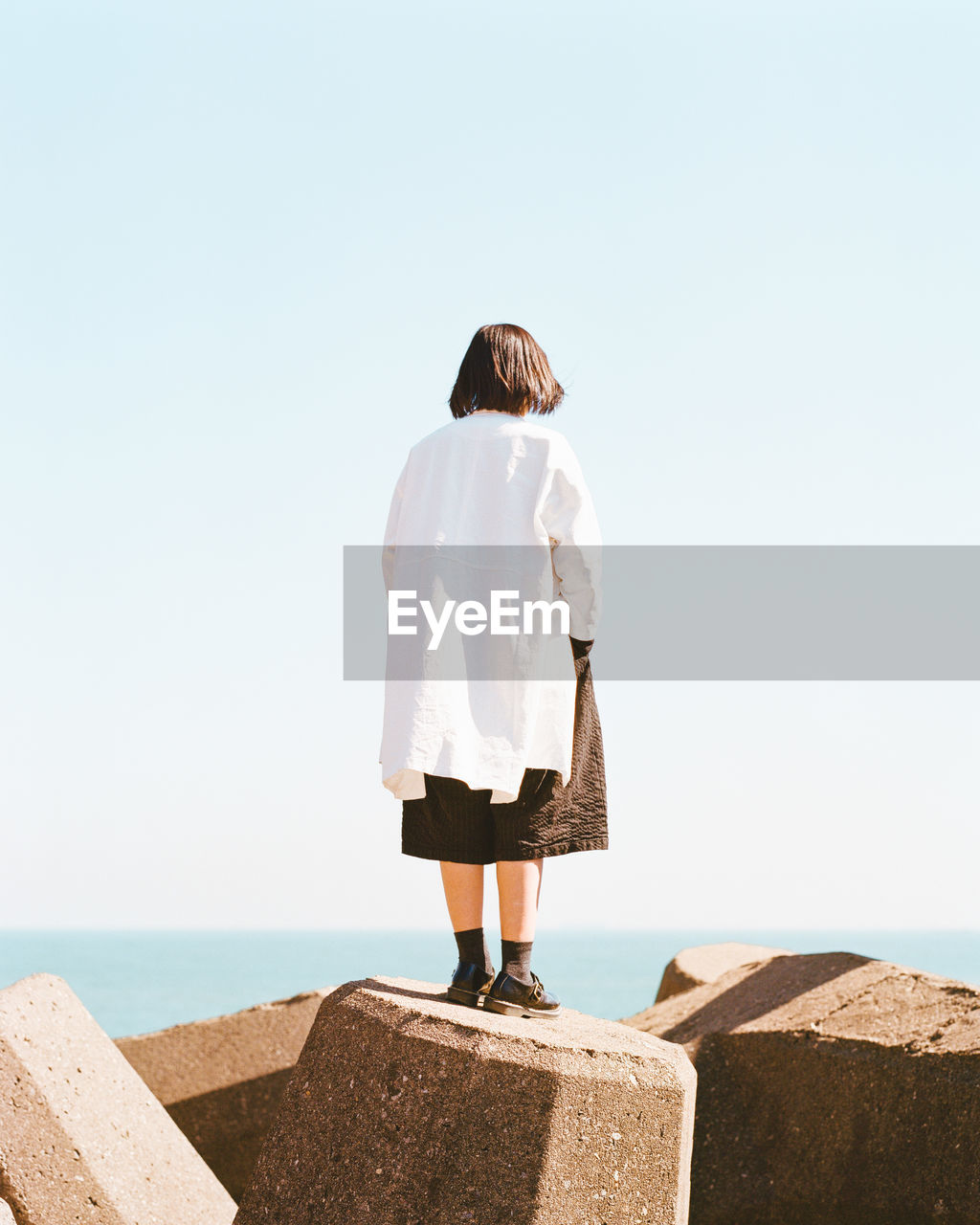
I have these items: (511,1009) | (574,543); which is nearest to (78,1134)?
(511,1009)

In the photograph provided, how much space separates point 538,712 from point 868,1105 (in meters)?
1.84

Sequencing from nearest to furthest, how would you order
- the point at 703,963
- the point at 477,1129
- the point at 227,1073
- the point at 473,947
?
the point at 477,1129 < the point at 473,947 < the point at 227,1073 < the point at 703,963

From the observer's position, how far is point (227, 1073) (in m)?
5.15

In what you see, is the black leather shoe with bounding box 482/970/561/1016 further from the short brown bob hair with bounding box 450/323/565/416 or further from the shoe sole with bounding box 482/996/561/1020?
the short brown bob hair with bounding box 450/323/565/416

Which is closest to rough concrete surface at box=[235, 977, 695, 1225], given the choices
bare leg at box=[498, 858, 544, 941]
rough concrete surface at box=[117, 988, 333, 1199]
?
bare leg at box=[498, 858, 544, 941]

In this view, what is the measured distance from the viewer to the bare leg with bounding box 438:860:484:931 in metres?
3.07

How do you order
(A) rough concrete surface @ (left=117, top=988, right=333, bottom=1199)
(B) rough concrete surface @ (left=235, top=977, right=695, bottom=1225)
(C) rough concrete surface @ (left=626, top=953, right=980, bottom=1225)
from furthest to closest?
(A) rough concrete surface @ (left=117, top=988, right=333, bottom=1199)
(C) rough concrete surface @ (left=626, top=953, right=980, bottom=1225)
(B) rough concrete surface @ (left=235, top=977, right=695, bottom=1225)

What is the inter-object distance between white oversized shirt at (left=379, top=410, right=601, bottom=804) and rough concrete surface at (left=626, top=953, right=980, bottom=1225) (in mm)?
1621

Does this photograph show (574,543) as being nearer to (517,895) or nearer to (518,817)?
(518,817)

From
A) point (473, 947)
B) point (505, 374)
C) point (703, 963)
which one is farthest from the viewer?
point (703, 963)

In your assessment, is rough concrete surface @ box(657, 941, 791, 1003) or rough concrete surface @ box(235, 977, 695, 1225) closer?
rough concrete surface @ box(235, 977, 695, 1225)

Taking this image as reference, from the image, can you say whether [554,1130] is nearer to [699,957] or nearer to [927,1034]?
[927,1034]

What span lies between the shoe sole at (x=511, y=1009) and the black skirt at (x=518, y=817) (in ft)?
1.08

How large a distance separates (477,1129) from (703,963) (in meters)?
3.79
